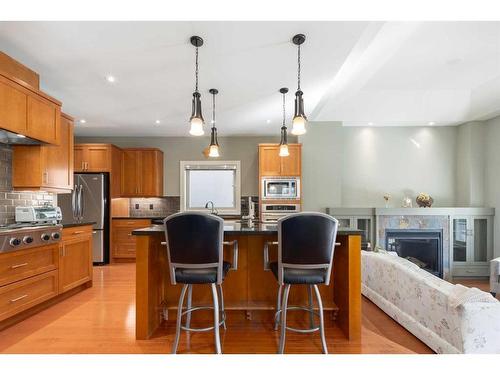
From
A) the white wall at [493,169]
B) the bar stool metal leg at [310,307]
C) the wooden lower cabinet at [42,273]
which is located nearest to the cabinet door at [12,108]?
the wooden lower cabinet at [42,273]

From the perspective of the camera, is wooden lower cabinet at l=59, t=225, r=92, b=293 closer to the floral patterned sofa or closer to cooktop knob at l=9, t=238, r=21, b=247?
cooktop knob at l=9, t=238, r=21, b=247

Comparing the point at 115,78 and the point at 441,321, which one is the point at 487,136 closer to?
the point at 441,321

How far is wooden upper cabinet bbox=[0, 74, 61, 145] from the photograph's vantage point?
2.45 meters

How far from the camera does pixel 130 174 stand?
5480 mm

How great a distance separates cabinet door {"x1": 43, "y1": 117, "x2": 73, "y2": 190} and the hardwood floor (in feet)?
4.84

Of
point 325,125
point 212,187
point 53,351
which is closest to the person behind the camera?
point 53,351

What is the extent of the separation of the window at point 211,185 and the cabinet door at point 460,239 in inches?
153

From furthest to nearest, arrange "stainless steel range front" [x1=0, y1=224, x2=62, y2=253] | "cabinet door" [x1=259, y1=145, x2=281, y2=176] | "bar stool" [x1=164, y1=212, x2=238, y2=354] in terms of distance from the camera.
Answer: "cabinet door" [x1=259, y1=145, x2=281, y2=176] < "stainless steel range front" [x1=0, y1=224, x2=62, y2=253] < "bar stool" [x1=164, y1=212, x2=238, y2=354]

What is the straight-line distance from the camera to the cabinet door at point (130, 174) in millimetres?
5445

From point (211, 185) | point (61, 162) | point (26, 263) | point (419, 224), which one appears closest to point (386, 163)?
point (419, 224)

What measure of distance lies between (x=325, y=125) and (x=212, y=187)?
8.46 ft

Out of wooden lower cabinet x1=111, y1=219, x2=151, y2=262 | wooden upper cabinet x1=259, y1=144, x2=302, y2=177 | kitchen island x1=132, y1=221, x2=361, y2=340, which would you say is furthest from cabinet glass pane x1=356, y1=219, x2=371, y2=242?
wooden lower cabinet x1=111, y1=219, x2=151, y2=262
